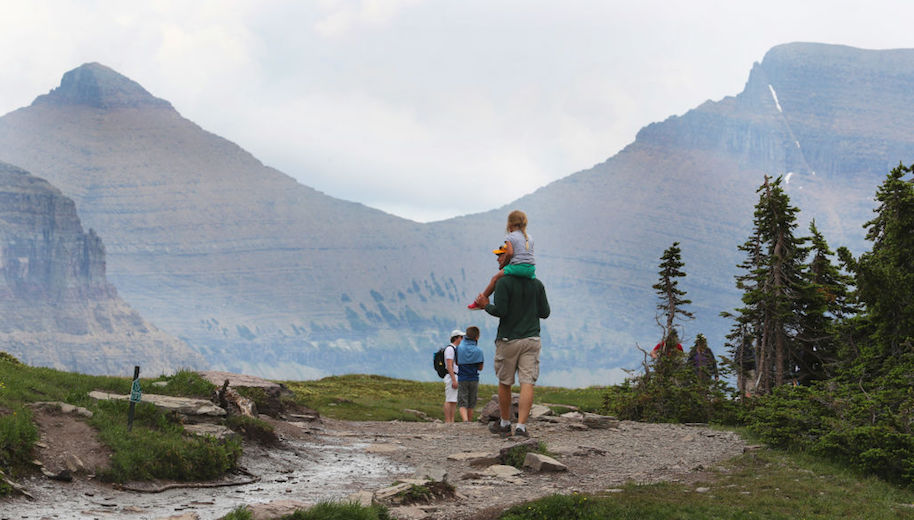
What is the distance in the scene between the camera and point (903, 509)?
469 inches

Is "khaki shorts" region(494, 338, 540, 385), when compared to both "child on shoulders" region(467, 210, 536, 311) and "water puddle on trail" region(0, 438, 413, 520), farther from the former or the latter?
"water puddle on trail" region(0, 438, 413, 520)

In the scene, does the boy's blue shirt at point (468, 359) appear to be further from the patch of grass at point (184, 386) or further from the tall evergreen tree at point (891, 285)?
the tall evergreen tree at point (891, 285)

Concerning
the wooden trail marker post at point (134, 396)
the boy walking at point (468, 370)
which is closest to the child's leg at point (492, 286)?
the wooden trail marker post at point (134, 396)

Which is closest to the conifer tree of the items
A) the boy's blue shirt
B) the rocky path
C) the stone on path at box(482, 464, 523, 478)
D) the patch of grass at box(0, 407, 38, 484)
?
the rocky path

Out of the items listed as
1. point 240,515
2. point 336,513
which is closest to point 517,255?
point 336,513

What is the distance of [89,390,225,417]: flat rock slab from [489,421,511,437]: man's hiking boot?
6.56 meters

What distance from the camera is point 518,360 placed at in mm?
17656

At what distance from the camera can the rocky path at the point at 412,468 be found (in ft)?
38.6

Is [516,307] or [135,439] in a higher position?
[516,307]

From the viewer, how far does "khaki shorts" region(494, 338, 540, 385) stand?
17344mm

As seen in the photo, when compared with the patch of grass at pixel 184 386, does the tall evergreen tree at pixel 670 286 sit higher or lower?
higher

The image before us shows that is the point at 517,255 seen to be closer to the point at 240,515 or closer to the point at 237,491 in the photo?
the point at 237,491

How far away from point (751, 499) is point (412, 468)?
661 cm

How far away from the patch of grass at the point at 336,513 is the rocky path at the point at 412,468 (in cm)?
73
